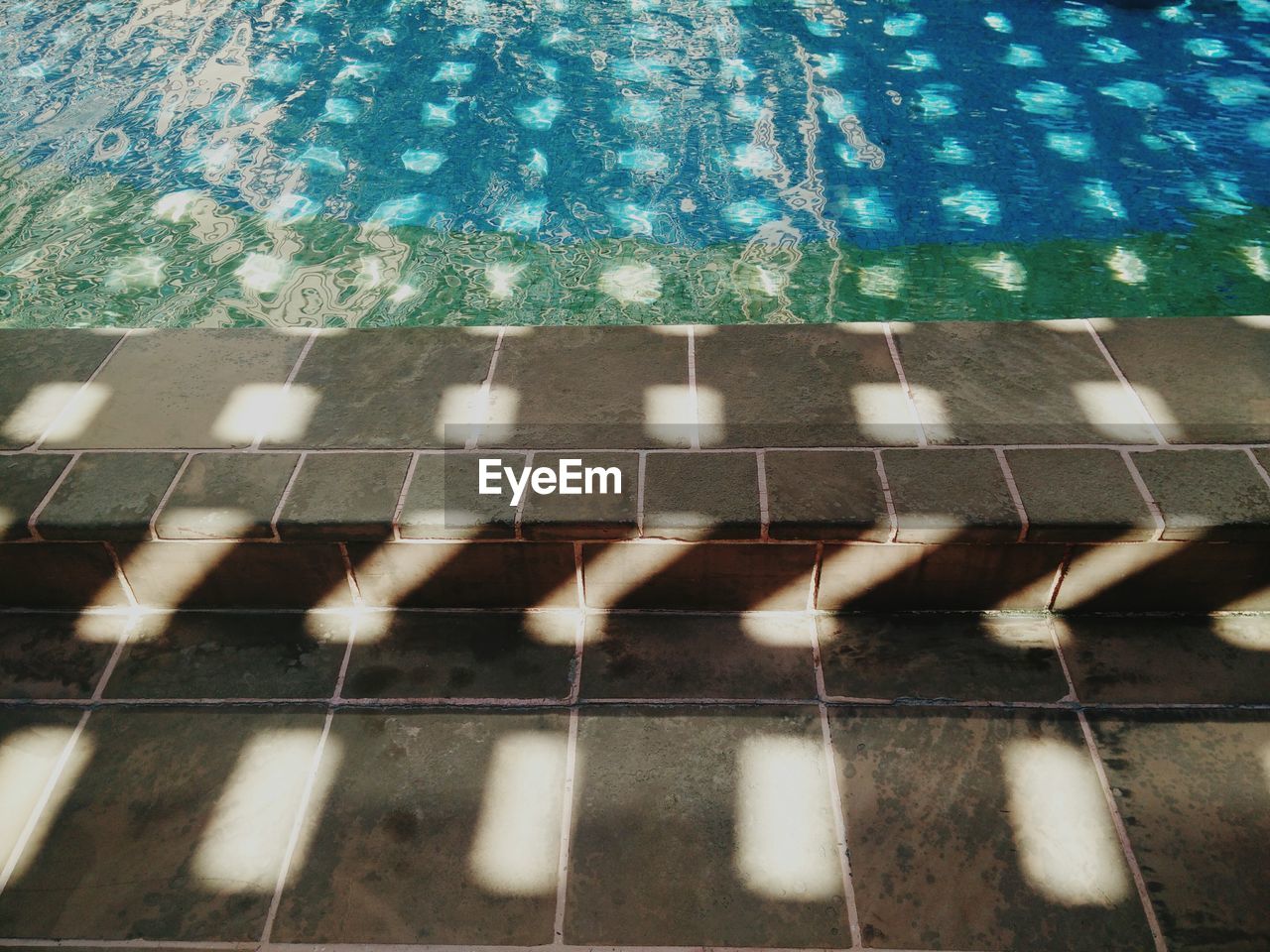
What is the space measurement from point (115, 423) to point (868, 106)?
10.5 ft

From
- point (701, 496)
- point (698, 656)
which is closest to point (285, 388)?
point (701, 496)

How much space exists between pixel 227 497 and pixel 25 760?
1.79ft

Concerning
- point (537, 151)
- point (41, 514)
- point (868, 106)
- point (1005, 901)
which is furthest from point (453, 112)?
point (1005, 901)

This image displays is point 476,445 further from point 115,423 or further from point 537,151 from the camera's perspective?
point 537,151

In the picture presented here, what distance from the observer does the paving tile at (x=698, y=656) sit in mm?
1442

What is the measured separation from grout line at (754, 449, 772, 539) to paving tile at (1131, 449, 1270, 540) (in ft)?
2.22

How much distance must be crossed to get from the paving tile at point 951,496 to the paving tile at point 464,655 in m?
0.66

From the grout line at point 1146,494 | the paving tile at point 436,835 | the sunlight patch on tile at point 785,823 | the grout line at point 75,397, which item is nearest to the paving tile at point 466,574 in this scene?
the paving tile at point 436,835

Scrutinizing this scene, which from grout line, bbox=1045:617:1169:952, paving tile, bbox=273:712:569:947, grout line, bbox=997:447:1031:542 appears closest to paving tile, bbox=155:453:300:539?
paving tile, bbox=273:712:569:947

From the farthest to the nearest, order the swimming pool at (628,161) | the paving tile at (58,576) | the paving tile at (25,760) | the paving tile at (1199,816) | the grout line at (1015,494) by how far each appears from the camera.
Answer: the swimming pool at (628,161) < the paving tile at (58,576) < the grout line at (1015,494) < the paving tile at (25,760) < the paving tile at (1199,816)

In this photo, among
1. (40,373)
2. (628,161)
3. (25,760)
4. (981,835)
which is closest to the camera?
(981,835)

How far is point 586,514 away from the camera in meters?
1.42

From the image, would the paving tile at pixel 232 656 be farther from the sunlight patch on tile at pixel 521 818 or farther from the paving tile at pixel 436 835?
the sunlight patch on tile at pixel 521 818

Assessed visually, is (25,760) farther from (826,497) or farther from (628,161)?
(628,161)
